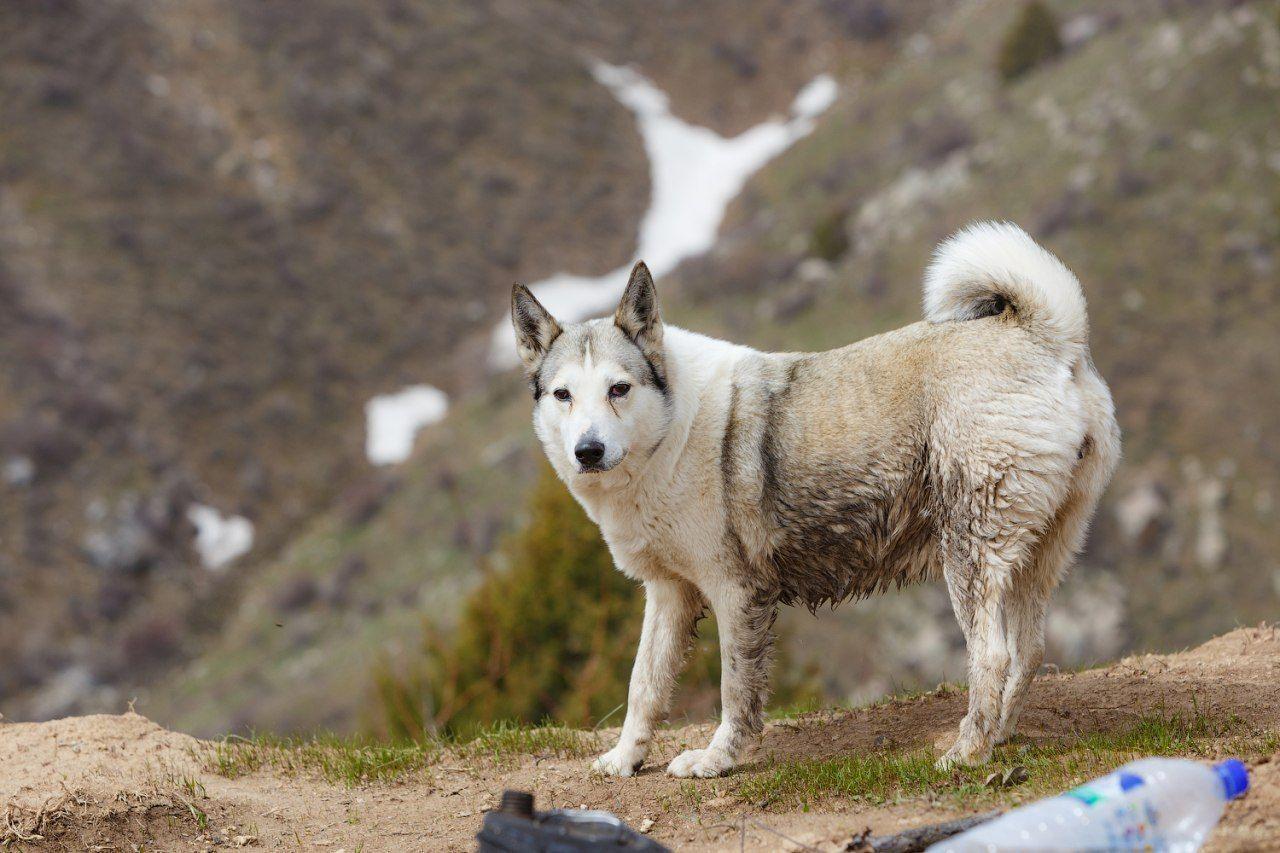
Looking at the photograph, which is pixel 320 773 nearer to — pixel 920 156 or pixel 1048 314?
pixel 1048 314

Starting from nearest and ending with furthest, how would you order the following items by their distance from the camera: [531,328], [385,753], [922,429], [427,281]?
[922,429]
[531,328]
[385,753]
[427,281]

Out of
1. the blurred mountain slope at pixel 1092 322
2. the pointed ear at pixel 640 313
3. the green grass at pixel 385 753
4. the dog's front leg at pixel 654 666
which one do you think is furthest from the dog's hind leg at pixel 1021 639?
the blurred mountain slope at pixel 1092 322

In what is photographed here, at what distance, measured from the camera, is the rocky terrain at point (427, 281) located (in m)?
31.0

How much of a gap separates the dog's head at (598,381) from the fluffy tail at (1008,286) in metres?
1.72

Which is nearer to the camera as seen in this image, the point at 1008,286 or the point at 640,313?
the point at 1008,286

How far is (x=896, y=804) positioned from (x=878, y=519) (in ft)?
5.46

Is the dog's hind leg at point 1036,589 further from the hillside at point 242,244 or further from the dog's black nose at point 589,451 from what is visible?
the hillside at point 242,244

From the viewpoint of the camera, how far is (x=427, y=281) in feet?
175

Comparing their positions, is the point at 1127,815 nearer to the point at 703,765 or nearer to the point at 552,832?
the point at 552,832

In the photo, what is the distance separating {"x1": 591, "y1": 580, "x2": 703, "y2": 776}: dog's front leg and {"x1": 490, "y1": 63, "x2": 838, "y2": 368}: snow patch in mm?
41726

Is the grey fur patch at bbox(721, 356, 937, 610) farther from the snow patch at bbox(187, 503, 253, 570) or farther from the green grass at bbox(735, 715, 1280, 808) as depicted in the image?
the snow patch at bbox(187, 503, 253, 570)

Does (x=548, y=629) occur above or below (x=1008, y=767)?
above

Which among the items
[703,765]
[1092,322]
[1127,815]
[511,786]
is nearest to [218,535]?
[1092,322]

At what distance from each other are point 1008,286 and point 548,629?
13.5 metres
